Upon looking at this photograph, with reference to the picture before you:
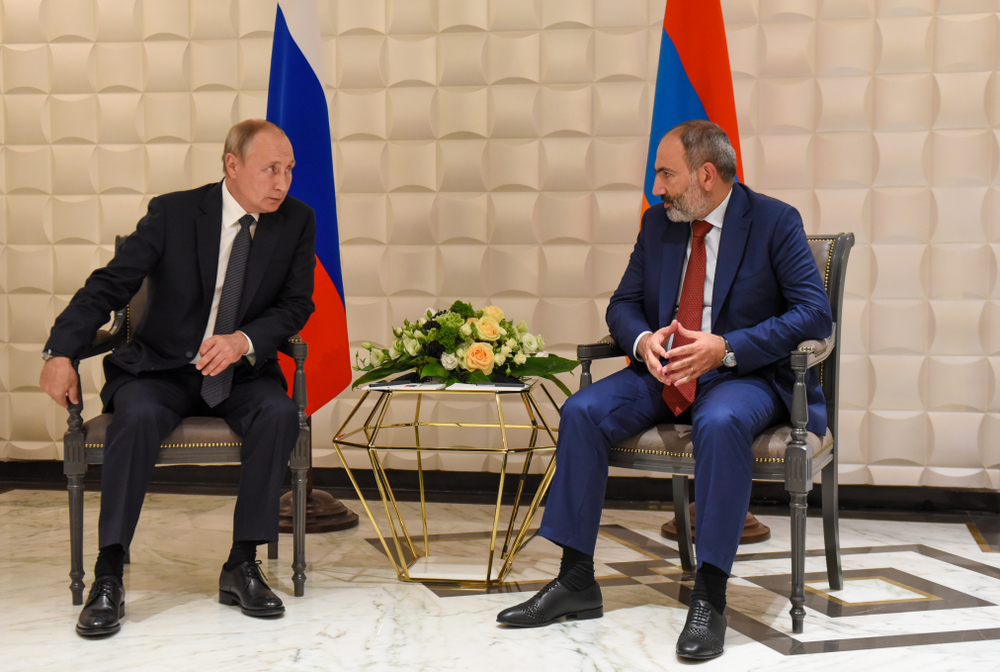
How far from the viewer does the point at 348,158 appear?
4.41m

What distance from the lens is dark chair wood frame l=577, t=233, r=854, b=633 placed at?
2564 millimetres

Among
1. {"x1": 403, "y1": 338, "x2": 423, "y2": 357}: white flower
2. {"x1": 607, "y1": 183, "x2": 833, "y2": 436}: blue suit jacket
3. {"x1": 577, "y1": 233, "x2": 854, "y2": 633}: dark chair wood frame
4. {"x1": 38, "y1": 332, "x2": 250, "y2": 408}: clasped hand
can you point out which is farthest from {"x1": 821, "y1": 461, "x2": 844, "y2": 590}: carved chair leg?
{"x1": 38, "y1": 332, "x2": 250, "y2": 408}: clasped hand

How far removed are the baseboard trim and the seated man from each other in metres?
1.44

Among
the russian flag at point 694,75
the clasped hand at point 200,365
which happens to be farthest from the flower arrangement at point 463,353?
the russian flag at point 694,75

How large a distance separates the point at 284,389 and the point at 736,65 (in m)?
2.43

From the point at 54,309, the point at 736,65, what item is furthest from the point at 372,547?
the point at 736,65

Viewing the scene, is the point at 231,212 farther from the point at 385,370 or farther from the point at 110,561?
the point at 110,561

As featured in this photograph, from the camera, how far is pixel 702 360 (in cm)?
271

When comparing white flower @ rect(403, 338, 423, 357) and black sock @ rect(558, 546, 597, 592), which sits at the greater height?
white flower @ rect(403, 338, 423, 357)

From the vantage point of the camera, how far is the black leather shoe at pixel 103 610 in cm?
256

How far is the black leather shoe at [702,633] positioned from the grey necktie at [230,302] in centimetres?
154

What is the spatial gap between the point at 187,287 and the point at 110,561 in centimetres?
87

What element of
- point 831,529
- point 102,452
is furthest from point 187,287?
point 831,529

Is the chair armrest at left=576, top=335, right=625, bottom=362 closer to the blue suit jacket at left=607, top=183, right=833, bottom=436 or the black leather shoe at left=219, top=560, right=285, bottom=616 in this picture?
the blue suit jacket at left=607, top=183, right=833, bottom=436
